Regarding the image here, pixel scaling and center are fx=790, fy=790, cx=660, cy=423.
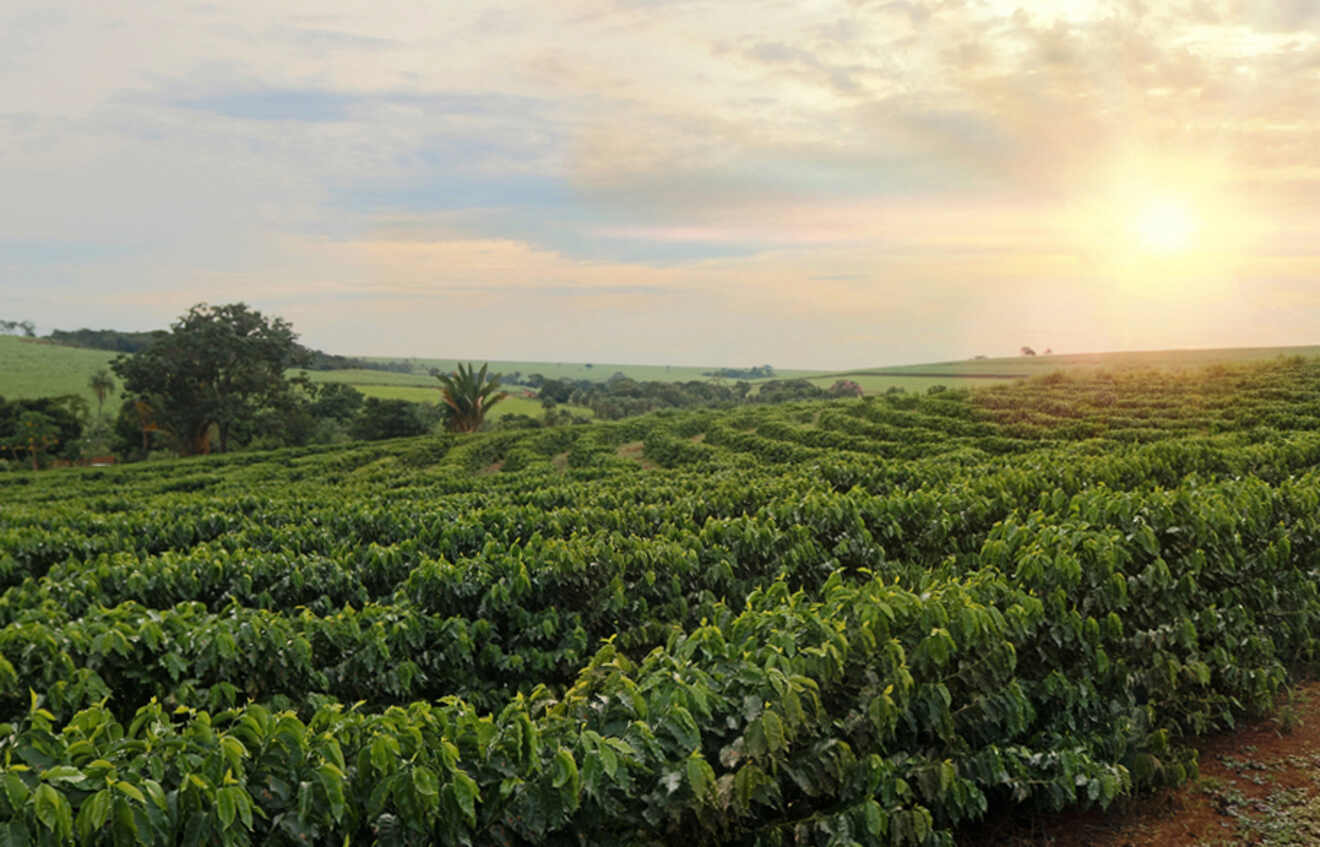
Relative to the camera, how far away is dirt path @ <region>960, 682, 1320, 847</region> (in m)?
5.09

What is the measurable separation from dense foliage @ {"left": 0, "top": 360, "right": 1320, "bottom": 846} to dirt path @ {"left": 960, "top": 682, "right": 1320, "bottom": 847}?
206mm

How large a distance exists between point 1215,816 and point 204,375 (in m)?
65.5

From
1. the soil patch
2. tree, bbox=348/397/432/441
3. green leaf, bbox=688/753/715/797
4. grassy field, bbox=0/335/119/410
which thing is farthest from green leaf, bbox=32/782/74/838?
grassy field, bbox=0/335/119/410

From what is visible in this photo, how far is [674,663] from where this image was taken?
465 centimetres

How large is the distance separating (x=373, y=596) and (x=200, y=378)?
188 feet

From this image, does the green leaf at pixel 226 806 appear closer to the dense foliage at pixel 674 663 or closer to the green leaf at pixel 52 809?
the dense foliage at pixel 674 663

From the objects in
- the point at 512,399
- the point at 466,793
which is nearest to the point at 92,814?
the point at 466,793

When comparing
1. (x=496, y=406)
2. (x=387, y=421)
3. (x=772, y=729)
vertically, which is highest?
(x=772, y=729)

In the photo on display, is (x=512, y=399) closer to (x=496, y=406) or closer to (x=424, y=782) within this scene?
(x=496, y=406)

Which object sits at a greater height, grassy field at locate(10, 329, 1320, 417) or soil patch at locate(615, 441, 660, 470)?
grassy field at locate(10, 329, 1320, 417)

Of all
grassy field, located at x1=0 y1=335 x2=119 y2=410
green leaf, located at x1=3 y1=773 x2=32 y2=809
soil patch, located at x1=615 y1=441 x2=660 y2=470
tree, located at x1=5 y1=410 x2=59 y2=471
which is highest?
grassy field, located at x1=0 y1=335 x2=119 y2=410

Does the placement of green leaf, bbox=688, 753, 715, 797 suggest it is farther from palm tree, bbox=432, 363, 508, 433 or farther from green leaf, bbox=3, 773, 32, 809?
palm tree, bbox=432, 363, 508, 433

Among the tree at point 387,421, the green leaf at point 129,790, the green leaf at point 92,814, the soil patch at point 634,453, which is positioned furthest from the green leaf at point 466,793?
the tree at point 387,421

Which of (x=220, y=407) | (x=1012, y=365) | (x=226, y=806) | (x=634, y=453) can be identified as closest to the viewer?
(x=226, y=806)
